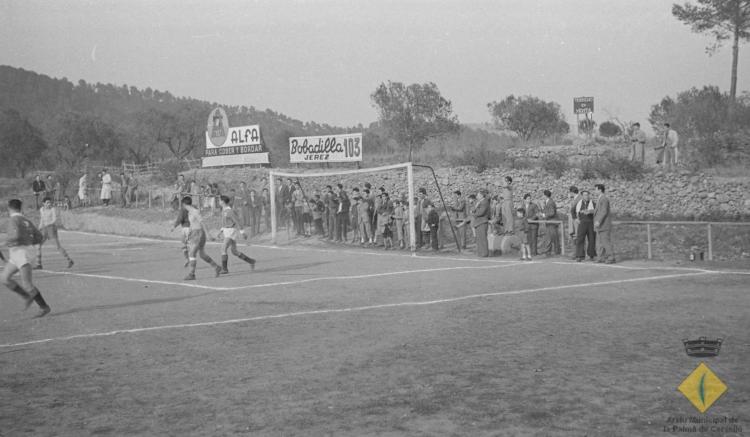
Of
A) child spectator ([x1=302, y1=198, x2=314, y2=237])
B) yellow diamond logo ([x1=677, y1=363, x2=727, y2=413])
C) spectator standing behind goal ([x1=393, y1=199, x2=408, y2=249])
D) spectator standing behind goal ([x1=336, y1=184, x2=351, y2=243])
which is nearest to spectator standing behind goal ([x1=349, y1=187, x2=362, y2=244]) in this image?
spectator standing behind goal ([x1=336, y1=184, x2=351, y2=243])

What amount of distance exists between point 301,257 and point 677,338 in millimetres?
13979

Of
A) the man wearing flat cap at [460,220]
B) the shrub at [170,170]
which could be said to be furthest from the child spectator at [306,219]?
the shrub at [170,170]

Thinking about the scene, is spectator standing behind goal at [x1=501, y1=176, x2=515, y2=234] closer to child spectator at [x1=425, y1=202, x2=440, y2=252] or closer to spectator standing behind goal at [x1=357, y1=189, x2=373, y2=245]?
child spectator at [x1=425, y1=202, x2=440, y2=252]

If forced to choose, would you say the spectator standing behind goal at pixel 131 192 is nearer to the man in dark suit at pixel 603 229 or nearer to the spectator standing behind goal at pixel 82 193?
the spectator standing behind goal at pixel 82 193

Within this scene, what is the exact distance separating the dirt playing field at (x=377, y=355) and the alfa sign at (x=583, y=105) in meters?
20.8

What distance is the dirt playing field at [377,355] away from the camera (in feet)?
20.1

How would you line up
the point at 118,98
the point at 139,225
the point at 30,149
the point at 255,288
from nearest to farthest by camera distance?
the point at 255,288, the point at 139,225, the point at 30,149, the point at 118,98

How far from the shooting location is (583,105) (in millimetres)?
35531

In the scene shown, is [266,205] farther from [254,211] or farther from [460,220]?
[460,220]

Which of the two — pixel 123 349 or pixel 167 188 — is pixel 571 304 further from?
pixel 167 188

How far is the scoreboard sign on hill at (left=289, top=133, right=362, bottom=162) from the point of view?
1272 inches

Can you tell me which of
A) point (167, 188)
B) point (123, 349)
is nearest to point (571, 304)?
point (123, 349)

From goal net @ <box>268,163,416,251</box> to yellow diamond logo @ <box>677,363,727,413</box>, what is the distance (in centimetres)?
1517

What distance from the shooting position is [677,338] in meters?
8.91
